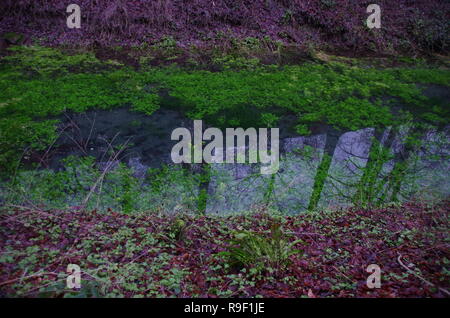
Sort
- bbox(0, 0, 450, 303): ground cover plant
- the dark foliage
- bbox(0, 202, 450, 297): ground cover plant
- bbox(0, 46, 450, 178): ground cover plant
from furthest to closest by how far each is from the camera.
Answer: the dark foliage → bbox(0, 46, 450, 178): ground cover plant → bbox(0, 0, 450, 303): ground cover plant → bbox(0, 202, 450, 297): ground cover plant

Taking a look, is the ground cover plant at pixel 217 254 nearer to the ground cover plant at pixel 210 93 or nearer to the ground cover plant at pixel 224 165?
the ground cover plant at pixel 224 165

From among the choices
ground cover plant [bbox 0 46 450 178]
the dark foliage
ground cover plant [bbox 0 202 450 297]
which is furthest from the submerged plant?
the dark foliage

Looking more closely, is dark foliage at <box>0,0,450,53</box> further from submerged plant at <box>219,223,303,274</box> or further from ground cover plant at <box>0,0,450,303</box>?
submerged plant at <box>219,223,303,274</box>

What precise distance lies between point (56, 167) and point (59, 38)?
478 cm

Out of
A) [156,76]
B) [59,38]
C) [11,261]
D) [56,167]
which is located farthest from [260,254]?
[59,38]

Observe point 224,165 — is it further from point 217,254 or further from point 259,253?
point 259,253

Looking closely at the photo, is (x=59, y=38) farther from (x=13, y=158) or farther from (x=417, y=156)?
(x=417, y=156)

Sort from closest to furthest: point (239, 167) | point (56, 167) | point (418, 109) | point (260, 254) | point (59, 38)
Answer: point (260, 254), point (56, 167), point (239, 167), point (418, 109), point (59, 38)

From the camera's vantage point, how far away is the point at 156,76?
267 inches

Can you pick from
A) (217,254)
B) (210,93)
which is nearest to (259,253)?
(217,254)

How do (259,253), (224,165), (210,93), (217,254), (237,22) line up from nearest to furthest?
(259,253), (217,254), (224,165), (210,93), (237,22)

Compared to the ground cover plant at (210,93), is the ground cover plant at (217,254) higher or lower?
lower

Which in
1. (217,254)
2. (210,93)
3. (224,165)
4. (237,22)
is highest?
(237,22)

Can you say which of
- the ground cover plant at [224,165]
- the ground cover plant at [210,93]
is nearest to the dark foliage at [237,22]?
the ground cover plant at [224,165]
